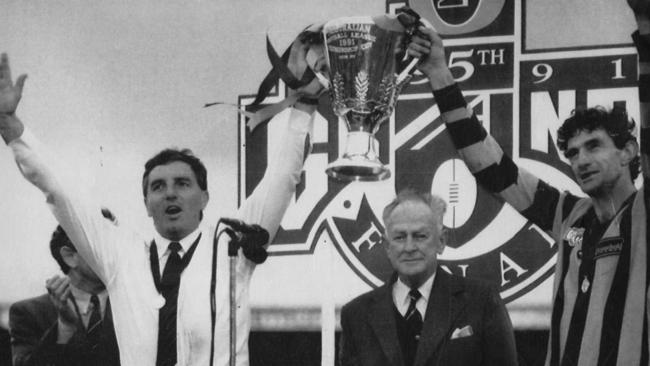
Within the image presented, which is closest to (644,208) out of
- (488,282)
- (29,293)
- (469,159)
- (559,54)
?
(469,159)

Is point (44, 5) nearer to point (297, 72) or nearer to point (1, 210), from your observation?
point (1, 210)

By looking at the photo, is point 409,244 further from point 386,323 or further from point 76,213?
point 76,213

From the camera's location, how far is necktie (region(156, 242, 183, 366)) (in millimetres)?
3000

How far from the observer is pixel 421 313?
3.00 m

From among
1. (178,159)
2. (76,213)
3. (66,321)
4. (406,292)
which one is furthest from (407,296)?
(66,321)

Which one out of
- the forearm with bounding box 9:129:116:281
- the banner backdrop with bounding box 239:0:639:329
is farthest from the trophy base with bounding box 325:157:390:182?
the forearm with bounding box 9:129:116:281

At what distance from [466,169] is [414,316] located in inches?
22.4

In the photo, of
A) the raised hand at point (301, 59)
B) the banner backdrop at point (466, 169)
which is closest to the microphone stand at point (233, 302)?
the raised hand at point (301, 59)

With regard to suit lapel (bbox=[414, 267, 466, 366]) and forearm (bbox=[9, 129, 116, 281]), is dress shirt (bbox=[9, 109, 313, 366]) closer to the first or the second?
forearm (bbox=[9, 129, 116, 281])

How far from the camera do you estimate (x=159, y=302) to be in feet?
10.0

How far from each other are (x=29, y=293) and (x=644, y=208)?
6.58 feet

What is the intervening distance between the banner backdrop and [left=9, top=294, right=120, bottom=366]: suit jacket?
18.2 inches

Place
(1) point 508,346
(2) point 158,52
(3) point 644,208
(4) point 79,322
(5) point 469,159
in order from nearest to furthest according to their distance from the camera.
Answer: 1. (3) point 644,208
2. (5) point 469,159
3. (1) point 508,346
4. (4) point 79,322
5. (2) point 158,52

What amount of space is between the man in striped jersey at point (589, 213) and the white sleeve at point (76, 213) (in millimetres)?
1055
